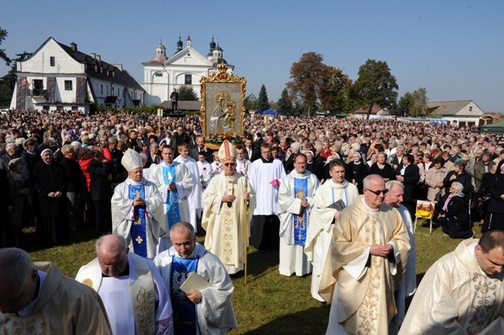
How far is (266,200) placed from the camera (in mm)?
9047

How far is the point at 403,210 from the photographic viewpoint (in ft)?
18.1

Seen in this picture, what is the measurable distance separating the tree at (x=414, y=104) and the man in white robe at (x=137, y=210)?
256 ft

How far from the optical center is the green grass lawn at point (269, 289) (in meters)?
5.73

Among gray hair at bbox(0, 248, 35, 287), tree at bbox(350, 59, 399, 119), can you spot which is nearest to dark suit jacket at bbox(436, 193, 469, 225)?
gray hair at bbox(0, 248, 35, 287)

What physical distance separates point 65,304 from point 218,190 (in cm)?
477

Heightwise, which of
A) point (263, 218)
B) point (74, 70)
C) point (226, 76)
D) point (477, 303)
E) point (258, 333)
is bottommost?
point (258, 333)

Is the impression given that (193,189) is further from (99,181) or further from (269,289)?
(269,289)

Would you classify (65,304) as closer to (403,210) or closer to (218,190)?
(403,210)

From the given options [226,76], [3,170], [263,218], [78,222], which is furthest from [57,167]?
[226,76]

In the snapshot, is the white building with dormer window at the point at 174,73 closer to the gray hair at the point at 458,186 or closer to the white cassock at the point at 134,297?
the gray hair at the point at 458,186

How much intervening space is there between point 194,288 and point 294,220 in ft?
12.5

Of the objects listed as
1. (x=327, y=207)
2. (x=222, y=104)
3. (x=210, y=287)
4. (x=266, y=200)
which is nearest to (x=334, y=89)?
(x=222, y=104)

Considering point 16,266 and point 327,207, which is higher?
point 16,266

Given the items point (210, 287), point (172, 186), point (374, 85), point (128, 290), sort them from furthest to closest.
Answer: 1. point (374, 85)
2. point (172, 186)
3. point (210, 287)
4. point (128, 290)
